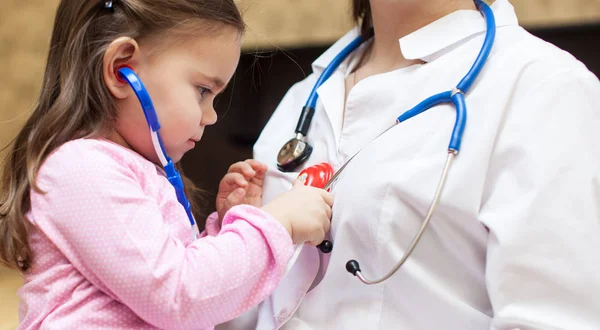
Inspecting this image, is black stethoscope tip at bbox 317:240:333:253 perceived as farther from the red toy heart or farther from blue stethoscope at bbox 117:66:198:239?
blue stethoscope at bbox 117:66:198:239

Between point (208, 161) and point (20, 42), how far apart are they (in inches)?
40.0

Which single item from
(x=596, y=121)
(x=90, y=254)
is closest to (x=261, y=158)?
(x=90, y=254)

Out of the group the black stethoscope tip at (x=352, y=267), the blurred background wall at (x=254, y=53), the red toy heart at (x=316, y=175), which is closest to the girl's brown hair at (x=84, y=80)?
the red toy heart at (x=316, y=175)

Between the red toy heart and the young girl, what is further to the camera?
the red toy heart

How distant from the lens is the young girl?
88 centimetres

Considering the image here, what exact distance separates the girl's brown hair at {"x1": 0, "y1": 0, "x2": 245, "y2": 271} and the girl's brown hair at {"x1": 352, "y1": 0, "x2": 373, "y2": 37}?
1.64 feet

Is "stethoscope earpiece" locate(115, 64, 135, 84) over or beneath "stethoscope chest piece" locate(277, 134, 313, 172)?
over

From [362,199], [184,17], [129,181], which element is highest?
[184,17]

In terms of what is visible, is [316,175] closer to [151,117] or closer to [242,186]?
[242,186]

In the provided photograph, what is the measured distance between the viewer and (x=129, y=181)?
3.01 ft

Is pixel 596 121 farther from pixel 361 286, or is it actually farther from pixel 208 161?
pixel 208 161

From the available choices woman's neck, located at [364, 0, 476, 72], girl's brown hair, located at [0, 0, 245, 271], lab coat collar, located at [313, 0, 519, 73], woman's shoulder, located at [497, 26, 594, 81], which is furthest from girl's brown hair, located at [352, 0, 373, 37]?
girl's brown hair, located at [0, 0, 245, 271]

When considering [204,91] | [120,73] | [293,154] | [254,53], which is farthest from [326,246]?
[254,53]

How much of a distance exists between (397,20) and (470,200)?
18.3 inches
